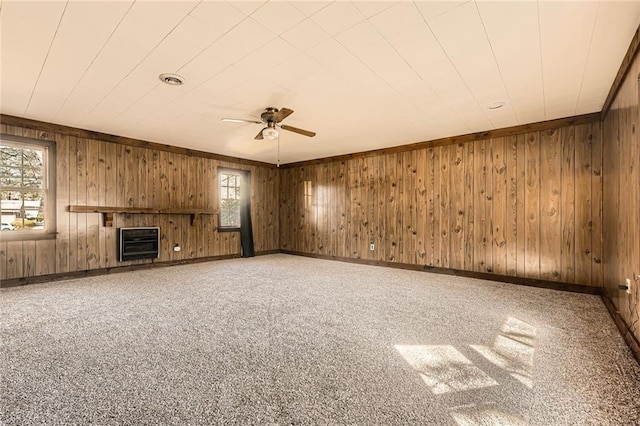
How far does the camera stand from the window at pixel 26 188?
13.6 ft

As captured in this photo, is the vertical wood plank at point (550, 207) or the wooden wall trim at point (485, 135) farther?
the vertical wood plank at point (550, 207)

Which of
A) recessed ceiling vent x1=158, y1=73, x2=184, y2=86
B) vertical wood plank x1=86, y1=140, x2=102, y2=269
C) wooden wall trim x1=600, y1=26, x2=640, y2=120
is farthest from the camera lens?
vertical wood plank x1=86, y1=140, x2=102, y2=269

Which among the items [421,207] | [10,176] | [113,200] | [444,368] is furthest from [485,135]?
[10,176]

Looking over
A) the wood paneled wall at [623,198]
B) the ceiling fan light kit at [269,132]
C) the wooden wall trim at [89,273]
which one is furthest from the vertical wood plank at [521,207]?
the wooden wall trim at [89,273]

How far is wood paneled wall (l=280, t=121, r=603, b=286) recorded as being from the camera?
3.97 meters

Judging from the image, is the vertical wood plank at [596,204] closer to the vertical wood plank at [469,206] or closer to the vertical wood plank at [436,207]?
the vertical wood plank at [469,206]

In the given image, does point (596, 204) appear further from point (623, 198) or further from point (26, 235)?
point (26, 235)

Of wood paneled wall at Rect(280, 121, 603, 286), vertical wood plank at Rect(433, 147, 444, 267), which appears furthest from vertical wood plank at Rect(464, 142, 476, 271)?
vertical wood plank at Rect(433, 147, 444, 267)

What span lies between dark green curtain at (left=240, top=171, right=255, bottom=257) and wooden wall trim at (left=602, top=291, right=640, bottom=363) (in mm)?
6082

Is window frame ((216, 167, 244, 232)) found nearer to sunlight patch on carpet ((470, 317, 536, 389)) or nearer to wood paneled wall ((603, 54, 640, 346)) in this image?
sunlight patch on carpet ((470, 317, 536, 389))

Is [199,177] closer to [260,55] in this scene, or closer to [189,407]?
[260,55]

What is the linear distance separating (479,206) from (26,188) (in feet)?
22.3

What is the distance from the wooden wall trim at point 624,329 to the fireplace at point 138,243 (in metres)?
6.23

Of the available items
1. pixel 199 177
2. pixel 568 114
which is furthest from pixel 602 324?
pixel 199 177
